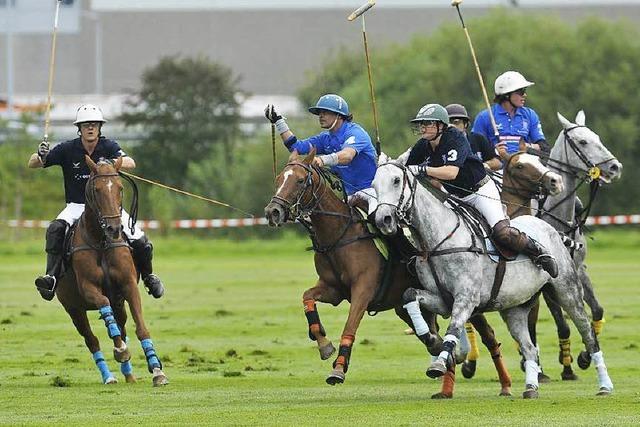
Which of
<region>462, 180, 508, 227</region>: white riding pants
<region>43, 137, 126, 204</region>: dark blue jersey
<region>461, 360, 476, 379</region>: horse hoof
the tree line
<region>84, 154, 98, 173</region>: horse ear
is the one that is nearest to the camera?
<region>462, 180, 508, 227</region>: white riding pants

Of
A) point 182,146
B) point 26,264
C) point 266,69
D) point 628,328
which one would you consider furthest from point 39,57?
point 628,328

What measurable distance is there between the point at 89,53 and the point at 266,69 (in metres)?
9.17

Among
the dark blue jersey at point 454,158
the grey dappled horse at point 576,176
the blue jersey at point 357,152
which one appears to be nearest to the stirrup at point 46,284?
the blue jersey at point 357,152

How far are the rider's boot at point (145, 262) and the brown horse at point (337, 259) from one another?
2194 millimetres

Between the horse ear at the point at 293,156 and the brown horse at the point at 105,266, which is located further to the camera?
the brown horse at the point at 105,266

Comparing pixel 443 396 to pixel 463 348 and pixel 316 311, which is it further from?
pixel 316 311

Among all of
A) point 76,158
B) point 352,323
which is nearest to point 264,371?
point 76,158

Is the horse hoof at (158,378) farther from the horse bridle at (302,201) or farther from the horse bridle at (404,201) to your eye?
the horse bridle at (404,201)

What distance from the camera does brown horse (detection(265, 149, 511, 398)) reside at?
47.5 feet

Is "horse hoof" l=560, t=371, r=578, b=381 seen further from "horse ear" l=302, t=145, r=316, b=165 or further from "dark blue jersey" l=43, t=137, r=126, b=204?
"dark blue jersey" l=43, t=137, r=126, b=204

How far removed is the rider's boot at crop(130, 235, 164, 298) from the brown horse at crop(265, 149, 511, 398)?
2.19 metres

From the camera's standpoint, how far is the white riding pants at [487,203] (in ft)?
48.7

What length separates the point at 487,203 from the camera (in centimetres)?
1492

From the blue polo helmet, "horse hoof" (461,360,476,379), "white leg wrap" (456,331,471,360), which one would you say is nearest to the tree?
"horse hoof" (461,360,476,379)
